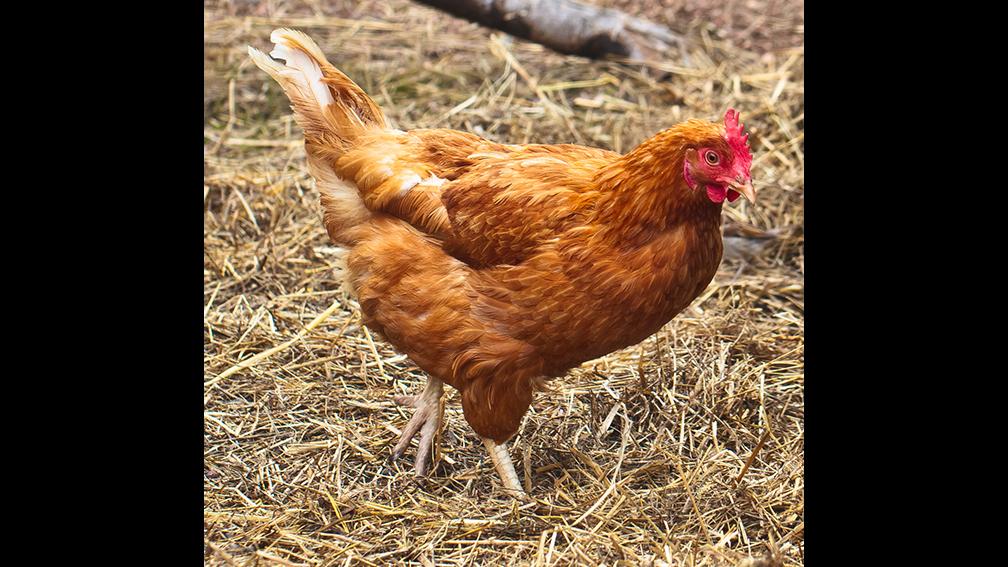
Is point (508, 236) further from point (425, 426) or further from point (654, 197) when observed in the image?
point (425, 426)

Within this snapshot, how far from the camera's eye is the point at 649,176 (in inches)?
123

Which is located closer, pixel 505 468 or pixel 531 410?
pixel 505 468

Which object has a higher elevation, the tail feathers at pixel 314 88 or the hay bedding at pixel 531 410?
the tail feathers at pixel 314 88

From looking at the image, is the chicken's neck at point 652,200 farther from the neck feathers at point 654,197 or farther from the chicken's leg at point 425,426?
the chicken's leg at point 425,426

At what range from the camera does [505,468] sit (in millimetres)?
3568

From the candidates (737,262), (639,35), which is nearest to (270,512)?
(737,262)

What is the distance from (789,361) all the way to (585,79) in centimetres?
324

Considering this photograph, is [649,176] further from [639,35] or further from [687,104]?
[639,35]

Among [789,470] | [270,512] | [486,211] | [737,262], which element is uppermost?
[486,211]

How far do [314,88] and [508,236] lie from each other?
3.46 feet

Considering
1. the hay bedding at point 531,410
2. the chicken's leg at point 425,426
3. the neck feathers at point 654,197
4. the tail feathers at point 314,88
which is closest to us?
the neck feathers at point 654,197

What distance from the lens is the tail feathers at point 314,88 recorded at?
3.66 m

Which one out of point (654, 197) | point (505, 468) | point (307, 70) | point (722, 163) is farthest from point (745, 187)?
point (307, 70)

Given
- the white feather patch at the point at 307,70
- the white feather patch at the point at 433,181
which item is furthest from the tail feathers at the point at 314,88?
the white feather patch at the point at 433,181
